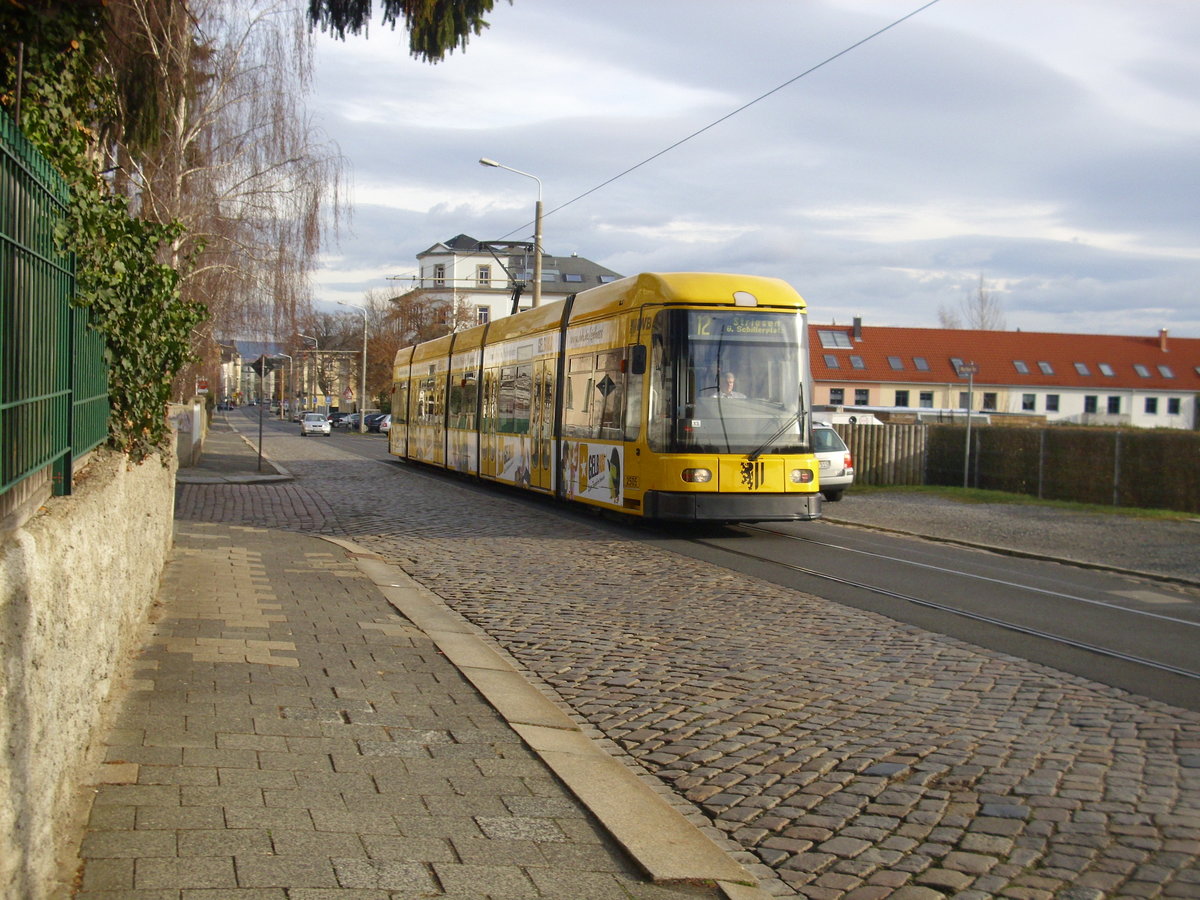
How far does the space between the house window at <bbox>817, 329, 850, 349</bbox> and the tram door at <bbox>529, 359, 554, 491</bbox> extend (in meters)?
61.5

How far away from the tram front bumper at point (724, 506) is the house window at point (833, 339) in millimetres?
65945

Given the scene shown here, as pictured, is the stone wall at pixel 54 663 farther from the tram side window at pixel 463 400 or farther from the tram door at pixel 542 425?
the tram side window at pixel 463 400

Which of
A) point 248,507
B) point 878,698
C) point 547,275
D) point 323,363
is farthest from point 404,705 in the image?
point 323,363

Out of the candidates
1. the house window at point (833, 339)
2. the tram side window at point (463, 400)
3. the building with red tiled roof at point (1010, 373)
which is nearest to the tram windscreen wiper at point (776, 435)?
the tram side window at point (463, 400)

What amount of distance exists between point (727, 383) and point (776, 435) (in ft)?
2.91

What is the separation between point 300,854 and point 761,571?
A: 8808 mm

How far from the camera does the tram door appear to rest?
19.2 metres

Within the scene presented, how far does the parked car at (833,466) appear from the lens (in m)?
23.7

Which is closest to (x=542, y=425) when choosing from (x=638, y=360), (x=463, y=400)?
(x=638, y=360)

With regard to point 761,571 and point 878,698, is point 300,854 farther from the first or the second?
point 761,571

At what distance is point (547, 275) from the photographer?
11400 cm

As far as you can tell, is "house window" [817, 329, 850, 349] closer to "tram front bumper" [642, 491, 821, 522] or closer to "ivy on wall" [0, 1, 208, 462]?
"tram front bumper" [642, 491, 821, 522]

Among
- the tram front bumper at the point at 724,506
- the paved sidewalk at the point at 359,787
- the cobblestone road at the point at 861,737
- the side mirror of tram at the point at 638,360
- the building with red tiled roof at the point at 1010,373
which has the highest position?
the building with red tiled roof at the point at 1010,373

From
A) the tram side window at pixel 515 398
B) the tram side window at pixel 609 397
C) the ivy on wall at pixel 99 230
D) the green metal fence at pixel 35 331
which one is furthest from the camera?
the tram side window at pixel 515 398
